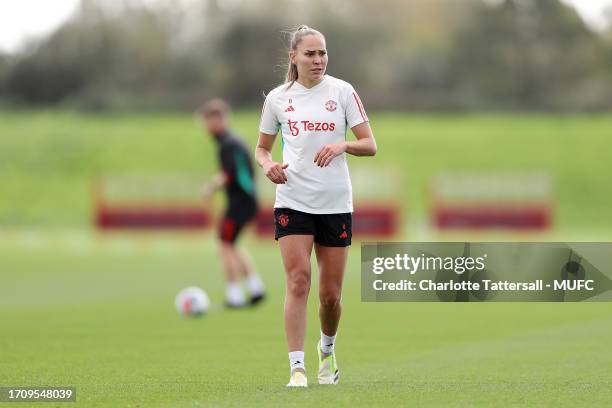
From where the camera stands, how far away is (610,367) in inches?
352

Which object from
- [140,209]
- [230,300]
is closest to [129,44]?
[140,209]

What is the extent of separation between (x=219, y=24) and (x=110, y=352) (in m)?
58.7

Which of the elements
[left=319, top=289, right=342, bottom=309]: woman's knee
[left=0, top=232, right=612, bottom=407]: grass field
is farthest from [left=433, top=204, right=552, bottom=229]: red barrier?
[left=319, top=289, right=342, bottom=309]: woman's knee

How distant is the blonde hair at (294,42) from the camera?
7.94 meters

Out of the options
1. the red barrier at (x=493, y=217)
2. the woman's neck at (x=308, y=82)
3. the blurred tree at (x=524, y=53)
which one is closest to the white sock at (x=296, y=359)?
the woman's neck at (x=308, y=82)

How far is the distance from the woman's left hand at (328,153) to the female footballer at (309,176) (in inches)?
4.7

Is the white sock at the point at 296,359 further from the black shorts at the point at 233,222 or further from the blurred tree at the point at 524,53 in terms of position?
the blurred tree at the point at 524,53

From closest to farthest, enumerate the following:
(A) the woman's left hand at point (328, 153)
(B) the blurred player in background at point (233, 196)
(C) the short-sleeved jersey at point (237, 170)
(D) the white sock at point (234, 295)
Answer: (A) the woman's left hand at point (328, 153)
(D) the white sock at point (234, 295)
(B) the blurred player in background at point (233, 196)
(C) the short-sleeved jersey at point (237, 170)

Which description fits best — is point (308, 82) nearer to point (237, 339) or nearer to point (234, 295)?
point (237, 339)

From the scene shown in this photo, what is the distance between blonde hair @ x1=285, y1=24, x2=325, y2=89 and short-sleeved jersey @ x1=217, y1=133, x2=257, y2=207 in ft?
23.7

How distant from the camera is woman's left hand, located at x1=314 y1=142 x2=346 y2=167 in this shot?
25.1ft

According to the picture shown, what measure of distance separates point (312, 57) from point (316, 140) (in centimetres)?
53

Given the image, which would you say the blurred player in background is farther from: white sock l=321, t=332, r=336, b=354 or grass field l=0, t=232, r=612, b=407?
white sock l=321, t=332, r=336, b=354

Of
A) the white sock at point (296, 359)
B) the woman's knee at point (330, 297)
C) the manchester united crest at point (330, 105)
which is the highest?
the manchester united crest at point (330, 105)
